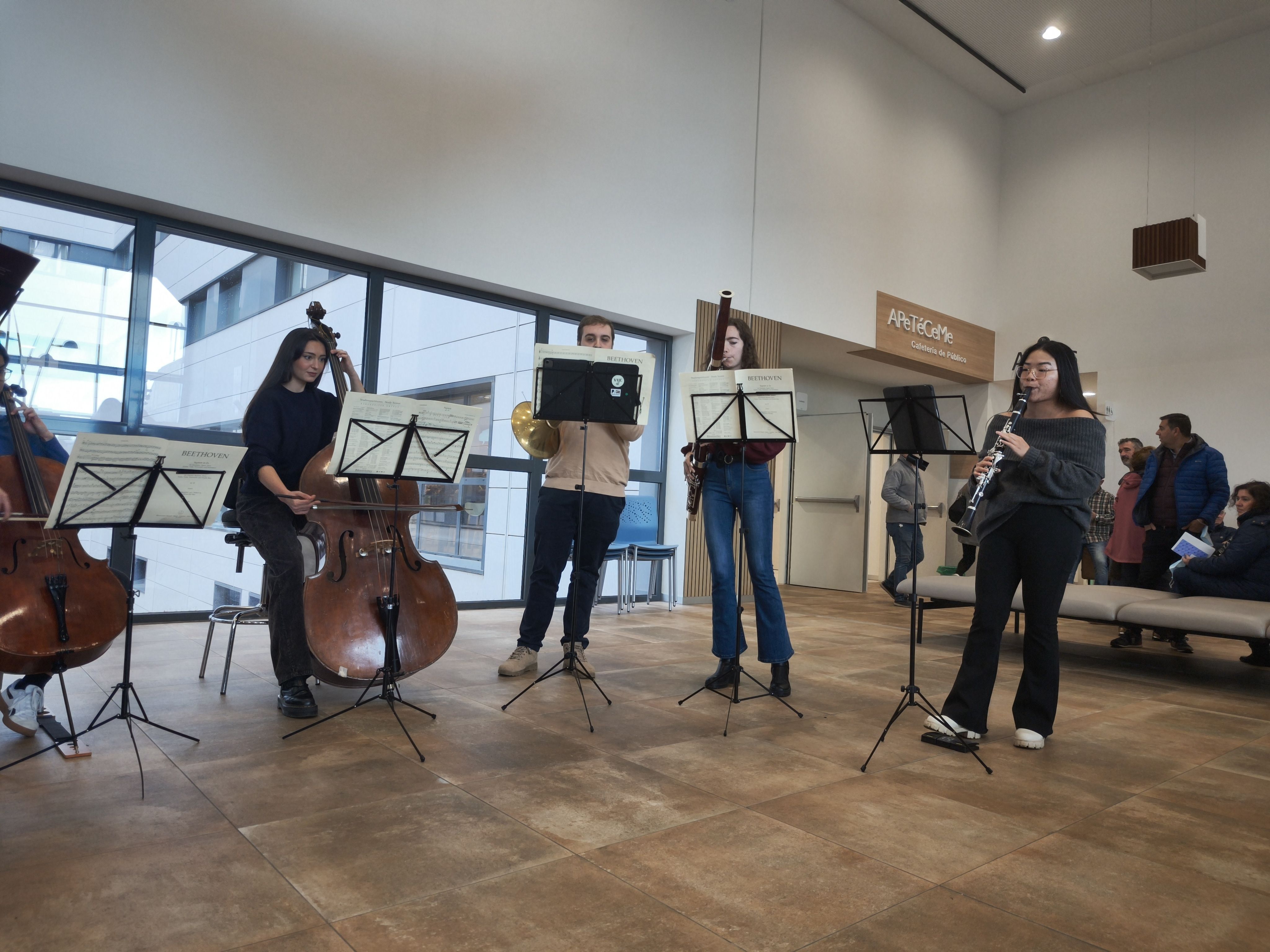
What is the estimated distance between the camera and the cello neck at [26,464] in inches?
96.9

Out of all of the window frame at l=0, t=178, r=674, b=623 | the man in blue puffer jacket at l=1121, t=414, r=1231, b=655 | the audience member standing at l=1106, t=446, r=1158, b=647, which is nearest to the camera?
the window frame at l=0, t=178, r=674, b=623

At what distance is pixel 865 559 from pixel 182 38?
7.35 m

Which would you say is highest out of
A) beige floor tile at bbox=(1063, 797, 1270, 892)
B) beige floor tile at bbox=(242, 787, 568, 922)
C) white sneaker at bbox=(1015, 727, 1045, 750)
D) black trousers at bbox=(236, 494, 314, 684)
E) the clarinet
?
the clarinet

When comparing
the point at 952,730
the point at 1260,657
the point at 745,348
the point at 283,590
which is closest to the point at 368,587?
the point at 283,590

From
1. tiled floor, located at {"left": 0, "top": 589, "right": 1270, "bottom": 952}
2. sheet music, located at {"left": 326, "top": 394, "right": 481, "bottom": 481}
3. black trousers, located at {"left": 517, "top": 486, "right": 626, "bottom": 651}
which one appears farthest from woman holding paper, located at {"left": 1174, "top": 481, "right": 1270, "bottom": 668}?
sheet music, located at {"left": 326, "top": 394, "right": 481, "bottom": 481}

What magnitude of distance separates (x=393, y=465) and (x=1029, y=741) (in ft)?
7.65

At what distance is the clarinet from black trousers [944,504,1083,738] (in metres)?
0.15

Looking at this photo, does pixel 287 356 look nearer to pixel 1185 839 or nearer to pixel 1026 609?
pixel 1026 609

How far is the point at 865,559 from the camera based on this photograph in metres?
8.97

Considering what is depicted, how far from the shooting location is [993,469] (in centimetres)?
271

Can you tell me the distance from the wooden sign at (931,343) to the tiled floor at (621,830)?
5.76m

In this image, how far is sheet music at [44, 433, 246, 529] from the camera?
7.00ft

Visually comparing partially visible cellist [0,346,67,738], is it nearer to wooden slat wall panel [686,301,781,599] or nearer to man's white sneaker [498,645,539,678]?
man's white sneaker [498,645,539,678]

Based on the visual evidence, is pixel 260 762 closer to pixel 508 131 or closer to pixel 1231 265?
pixel 508 131
